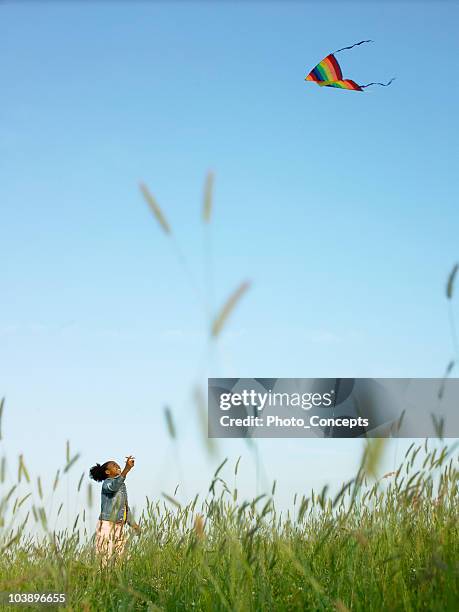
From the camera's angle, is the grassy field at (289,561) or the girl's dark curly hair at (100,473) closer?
the grassy field at (289,561)

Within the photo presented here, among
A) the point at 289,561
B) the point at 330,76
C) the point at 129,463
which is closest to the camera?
the point at 289,561

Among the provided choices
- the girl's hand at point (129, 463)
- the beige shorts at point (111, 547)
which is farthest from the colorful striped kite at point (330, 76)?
the beige shorts at point (111, 547)

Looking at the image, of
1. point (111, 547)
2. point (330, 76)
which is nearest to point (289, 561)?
point (111, 547)

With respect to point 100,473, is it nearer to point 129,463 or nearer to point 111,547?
point 129,463

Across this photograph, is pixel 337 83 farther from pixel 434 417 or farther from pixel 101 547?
pixel 434 417

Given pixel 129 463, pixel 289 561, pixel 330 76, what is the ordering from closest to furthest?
pixel 289 561
pixel 129 463
pixel 330 76

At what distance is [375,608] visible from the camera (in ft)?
9.61

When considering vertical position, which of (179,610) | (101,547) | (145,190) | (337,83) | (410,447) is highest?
(337,83)

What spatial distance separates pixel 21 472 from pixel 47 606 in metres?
1.03

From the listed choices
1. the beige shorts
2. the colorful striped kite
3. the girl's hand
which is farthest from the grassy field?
the colorful striped kite

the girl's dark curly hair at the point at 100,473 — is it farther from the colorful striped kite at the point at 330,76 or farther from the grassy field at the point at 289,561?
the colorful striped kite at the point at 330,76

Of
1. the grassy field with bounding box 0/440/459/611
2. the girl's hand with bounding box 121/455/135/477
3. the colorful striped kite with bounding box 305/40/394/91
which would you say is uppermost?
the colorful striped kite with bounding box 305/40/394/91

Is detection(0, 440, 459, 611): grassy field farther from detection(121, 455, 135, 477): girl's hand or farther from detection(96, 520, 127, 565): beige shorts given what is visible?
detection(121, 455, 135, 477): girl's hand

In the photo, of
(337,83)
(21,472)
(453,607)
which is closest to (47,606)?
(21,472)
